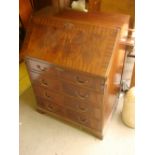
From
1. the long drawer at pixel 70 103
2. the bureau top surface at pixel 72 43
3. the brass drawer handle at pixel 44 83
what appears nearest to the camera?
the bureau top surface at pixel 72 43

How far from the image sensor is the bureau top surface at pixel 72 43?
1332mm

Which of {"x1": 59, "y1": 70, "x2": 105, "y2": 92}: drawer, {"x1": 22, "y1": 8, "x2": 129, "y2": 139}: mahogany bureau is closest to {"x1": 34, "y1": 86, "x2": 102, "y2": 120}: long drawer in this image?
{"x1": 22, "y1": 8, "x2": 129, "y2": 139}: mahogany bureau

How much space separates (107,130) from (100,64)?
2.24 feet

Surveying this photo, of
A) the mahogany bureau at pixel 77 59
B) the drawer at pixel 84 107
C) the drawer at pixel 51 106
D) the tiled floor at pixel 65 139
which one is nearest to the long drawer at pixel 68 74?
the mahogany bureau at pixel 77 59

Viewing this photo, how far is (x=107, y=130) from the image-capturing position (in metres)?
1.77

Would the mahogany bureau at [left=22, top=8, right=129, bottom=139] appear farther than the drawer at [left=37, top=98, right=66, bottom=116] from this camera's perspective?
No

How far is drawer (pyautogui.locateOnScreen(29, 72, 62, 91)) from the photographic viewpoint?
160 centimetres

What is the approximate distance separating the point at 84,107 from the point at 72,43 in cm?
47

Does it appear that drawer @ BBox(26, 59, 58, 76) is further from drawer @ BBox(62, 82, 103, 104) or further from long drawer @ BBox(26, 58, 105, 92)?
drawer @ BBox(62, 82, 103, 104)

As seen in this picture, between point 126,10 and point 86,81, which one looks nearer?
point 86,81

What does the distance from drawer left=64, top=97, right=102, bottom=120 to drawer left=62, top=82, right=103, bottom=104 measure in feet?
0.16

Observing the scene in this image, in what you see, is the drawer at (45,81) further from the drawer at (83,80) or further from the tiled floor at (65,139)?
the tiled floor at (65,139)
